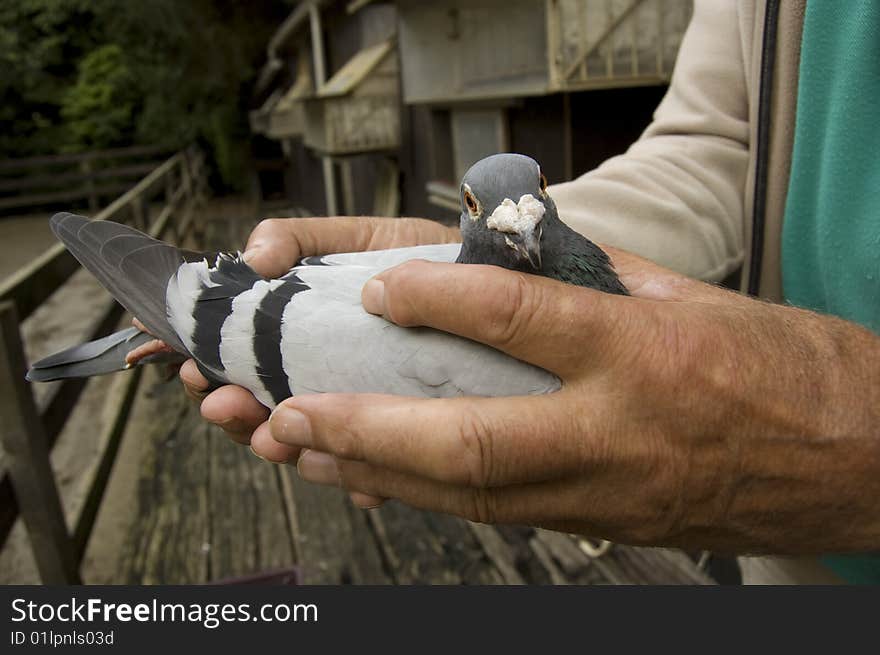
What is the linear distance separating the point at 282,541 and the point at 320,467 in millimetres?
2466

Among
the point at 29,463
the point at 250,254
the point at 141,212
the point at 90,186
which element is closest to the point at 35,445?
the point at 29,463

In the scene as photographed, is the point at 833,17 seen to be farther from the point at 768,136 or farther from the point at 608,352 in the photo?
the point at 608,352

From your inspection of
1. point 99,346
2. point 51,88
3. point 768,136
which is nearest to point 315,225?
point 99,346

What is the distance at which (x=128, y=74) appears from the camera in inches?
878

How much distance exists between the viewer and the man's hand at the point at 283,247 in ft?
5.45

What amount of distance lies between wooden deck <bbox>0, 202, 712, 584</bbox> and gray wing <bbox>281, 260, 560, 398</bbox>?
200 cm

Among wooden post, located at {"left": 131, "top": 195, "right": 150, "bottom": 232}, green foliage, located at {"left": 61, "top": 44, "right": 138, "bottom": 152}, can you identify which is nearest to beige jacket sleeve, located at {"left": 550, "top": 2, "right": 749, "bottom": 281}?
wooden post, located at {"left": 131, "top": 195, "right": 150, "bottom": 232}

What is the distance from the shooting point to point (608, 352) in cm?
115

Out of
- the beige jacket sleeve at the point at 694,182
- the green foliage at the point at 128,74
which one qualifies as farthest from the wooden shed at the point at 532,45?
the green foliage at the point at 128,74

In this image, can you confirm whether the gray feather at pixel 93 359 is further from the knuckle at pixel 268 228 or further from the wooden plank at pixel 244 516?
the wooden plank at pixel 244 516

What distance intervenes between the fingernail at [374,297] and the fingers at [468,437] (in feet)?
0.90

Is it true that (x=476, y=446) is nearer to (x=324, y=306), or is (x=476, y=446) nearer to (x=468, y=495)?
(x=468, y=495)

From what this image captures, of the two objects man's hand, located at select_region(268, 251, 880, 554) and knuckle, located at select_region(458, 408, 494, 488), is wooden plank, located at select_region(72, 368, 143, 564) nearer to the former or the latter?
man's hand, located at select_region(268, 251, 880, 554)

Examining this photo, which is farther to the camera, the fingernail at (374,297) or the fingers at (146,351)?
the fingers at (146,351)
